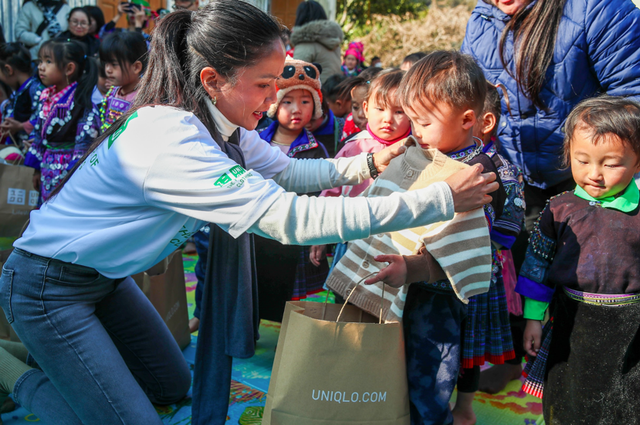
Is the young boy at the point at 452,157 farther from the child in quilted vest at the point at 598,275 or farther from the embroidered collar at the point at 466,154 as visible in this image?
the child in quilted vest at the point at 598,275

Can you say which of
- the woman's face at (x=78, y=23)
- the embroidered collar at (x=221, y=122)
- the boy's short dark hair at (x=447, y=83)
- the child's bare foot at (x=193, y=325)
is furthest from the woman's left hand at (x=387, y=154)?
the woman's face at (x=78, y=23)

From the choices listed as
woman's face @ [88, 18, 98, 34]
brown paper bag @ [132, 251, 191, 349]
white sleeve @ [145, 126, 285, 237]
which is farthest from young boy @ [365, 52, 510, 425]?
woman's face @ [88, 18, 98, 34]

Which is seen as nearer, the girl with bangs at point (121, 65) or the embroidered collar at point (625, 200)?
the embroidered collar at point (625, 200)

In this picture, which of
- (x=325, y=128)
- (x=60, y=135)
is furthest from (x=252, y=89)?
(x=60, y=135)

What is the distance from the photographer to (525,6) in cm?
225

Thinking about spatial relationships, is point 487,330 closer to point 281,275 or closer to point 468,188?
point 468,188

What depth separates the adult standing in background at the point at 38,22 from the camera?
6.78 m

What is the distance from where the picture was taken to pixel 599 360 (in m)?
1.72

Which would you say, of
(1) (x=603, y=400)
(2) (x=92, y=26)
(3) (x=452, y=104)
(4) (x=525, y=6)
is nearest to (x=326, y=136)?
(4) (x=525, y=6)

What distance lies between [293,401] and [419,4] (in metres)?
20.9

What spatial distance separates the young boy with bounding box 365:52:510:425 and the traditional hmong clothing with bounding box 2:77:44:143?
453cm

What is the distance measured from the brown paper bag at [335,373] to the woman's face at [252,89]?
0.77 meters

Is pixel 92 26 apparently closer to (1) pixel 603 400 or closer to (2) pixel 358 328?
(2) pixel 358 328

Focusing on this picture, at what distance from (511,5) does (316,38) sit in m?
3.59
